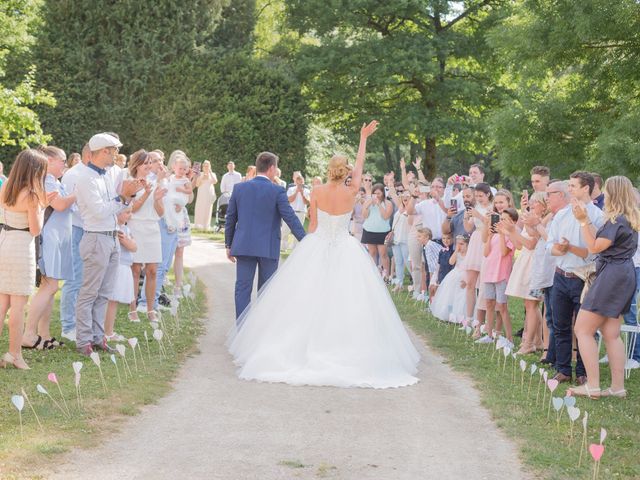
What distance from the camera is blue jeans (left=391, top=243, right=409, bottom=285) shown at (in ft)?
51.2

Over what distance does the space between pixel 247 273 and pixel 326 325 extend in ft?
6.58

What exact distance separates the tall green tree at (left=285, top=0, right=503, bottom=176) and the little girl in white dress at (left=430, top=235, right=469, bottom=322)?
771 inches

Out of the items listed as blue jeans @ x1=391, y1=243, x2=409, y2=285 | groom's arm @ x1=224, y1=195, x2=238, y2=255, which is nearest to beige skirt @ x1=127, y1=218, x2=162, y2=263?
groom's arm @ x1=224, y1=195, x2=238, y2=255

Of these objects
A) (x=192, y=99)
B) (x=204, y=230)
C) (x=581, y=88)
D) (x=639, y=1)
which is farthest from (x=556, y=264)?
(x=192, y=99)

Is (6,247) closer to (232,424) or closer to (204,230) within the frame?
(232,424)

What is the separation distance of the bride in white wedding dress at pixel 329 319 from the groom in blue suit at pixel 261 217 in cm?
64

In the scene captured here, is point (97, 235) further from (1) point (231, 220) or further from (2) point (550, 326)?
(2) point (550, 326)

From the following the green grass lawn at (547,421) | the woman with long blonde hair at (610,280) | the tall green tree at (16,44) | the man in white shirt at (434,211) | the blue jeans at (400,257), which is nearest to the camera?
the green grass lawn at (547,421)

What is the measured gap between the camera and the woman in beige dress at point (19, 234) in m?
7.98

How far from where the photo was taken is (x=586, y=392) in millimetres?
7895

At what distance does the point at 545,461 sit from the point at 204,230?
21.7 meters

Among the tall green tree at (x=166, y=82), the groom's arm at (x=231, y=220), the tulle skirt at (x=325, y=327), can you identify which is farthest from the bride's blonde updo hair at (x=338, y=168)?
the tall green tree at (x=166, y=82)

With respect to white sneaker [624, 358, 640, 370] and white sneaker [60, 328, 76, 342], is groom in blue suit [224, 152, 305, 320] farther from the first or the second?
Answer: white sneaker [624, 358, 640, 370]

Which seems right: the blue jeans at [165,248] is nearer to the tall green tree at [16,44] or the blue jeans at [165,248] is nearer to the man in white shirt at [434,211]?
the man in white shirt at [434,211]
